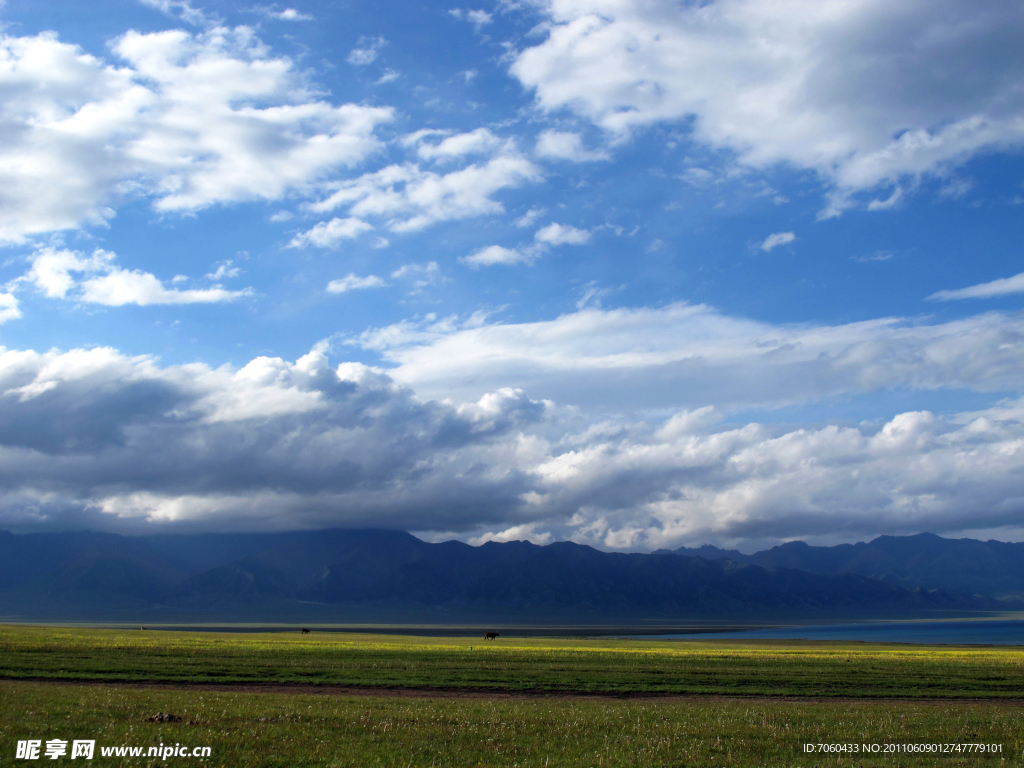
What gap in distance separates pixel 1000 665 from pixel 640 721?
52.4 m

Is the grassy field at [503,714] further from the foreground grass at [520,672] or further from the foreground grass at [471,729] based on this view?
the foreground grass at [520,672]

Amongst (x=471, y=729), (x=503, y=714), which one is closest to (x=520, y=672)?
(x=503, y=714)

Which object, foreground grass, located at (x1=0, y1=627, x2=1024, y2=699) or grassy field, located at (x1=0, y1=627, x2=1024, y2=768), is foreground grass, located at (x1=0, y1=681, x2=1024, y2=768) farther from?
foreground grass, located at (x1=0, y1=627, x2=1024, y2=699)

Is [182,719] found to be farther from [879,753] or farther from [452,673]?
[452,673]

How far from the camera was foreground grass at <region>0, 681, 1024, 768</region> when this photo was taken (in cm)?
1633

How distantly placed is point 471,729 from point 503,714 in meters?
3.70

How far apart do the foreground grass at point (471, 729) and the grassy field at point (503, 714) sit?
75 mm

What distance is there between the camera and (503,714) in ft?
76.2

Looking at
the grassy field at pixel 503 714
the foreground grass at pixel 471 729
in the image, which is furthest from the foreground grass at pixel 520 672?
the foreground grass at pixel 471 729

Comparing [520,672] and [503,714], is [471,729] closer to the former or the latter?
[503,714]

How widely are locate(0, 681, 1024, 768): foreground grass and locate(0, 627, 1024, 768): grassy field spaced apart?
0.07 m

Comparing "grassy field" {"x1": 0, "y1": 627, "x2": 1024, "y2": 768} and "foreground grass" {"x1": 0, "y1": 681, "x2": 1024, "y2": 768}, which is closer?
"foreground grass" {"x1": 0, "y1": 681, "x2": 1024, "y2": 768}

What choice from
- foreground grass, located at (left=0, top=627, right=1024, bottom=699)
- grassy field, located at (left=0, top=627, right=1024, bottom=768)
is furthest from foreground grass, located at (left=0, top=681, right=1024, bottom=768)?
foreground grass, located at (left=0, top=627, right=1024, bottom=699)

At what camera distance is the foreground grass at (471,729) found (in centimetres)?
1633
